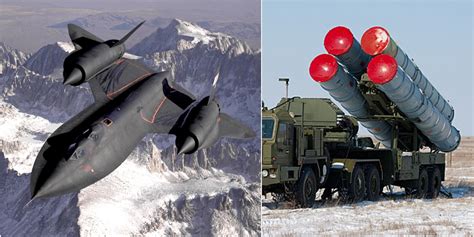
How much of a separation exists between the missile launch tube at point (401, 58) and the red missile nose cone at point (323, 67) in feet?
2.14

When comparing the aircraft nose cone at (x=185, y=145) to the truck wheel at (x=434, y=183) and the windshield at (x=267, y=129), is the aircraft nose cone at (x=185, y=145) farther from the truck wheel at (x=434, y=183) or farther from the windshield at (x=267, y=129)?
the truck wheel at (x=434, y=183)

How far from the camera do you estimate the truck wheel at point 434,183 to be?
894 inches

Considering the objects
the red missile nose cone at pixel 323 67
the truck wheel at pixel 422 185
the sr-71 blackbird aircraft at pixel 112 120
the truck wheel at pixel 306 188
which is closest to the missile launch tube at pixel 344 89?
the red missile nose cone at pixel 323 67

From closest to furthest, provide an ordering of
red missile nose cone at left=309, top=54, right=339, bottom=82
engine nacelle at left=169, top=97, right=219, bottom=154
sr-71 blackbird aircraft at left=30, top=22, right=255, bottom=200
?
sr-71 blackbird aircraft at left=30, top=22, right=255, bottom=200, engine nacelle at left=169, top=97, right=219, bottom=154, red missile nose cone at left=309, top=54, right=339, bottom=82

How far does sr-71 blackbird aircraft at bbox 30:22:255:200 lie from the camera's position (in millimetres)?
9656

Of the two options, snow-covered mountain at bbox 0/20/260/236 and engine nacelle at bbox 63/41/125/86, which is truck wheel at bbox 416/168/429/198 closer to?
snow-covered mountain at bbox 0/20/260/236

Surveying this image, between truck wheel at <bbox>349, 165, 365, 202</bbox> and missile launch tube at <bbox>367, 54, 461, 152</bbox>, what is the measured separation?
61.9 inches

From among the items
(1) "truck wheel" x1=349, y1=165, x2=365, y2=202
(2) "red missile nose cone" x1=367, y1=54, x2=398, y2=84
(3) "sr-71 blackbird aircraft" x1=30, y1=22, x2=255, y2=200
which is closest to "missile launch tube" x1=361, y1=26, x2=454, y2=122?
(2) "red missile nose cone" x1=367, y1=54, x2=398, y2=84

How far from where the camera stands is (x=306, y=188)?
17969 mm

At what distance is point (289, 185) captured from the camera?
701 inches

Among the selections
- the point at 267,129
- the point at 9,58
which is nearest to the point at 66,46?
the point at 9,58

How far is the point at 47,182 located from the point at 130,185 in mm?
2937

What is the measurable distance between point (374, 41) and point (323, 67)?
3.48 feet

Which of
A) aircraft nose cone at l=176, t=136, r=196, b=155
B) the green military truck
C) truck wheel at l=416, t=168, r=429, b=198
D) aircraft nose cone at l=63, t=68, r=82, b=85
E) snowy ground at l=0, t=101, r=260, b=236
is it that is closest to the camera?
aircraft nose cone at l=176, t=136, r=196, b=155
